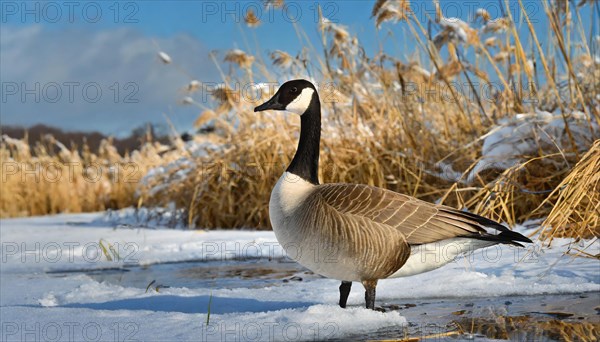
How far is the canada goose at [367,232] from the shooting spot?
2.75 meters

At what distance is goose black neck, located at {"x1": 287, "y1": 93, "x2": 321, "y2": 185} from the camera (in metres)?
3.20

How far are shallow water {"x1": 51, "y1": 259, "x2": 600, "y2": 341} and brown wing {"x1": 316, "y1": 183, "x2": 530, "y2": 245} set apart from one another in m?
0.33

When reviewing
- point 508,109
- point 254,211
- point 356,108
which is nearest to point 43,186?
point 254,211

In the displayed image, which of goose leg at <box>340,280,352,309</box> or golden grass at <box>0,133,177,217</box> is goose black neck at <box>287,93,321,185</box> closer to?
goose leg at <box>340,280,352,309</box>

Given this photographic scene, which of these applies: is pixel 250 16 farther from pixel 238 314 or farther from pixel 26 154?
pixel 26 154

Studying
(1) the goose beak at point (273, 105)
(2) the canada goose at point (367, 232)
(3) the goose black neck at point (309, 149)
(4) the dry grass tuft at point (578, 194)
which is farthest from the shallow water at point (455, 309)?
(1) the goose beak at point (273, 105)

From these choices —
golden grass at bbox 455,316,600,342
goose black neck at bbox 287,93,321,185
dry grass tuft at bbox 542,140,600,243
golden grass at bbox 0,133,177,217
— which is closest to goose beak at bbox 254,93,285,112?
goose black neck at bbox 287,93,321,185

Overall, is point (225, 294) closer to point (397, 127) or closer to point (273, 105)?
point (273, 105)

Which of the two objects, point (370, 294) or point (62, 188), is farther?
point (62, 188)

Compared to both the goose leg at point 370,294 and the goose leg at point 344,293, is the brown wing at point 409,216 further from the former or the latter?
the goose leg at point 344,293

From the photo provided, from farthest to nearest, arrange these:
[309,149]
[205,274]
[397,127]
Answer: [397,127], [205,274], [309,149]

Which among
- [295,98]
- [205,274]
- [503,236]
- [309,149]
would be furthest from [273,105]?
[205,274]

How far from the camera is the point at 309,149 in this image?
3.26 metres

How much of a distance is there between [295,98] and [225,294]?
1122 millimetres
